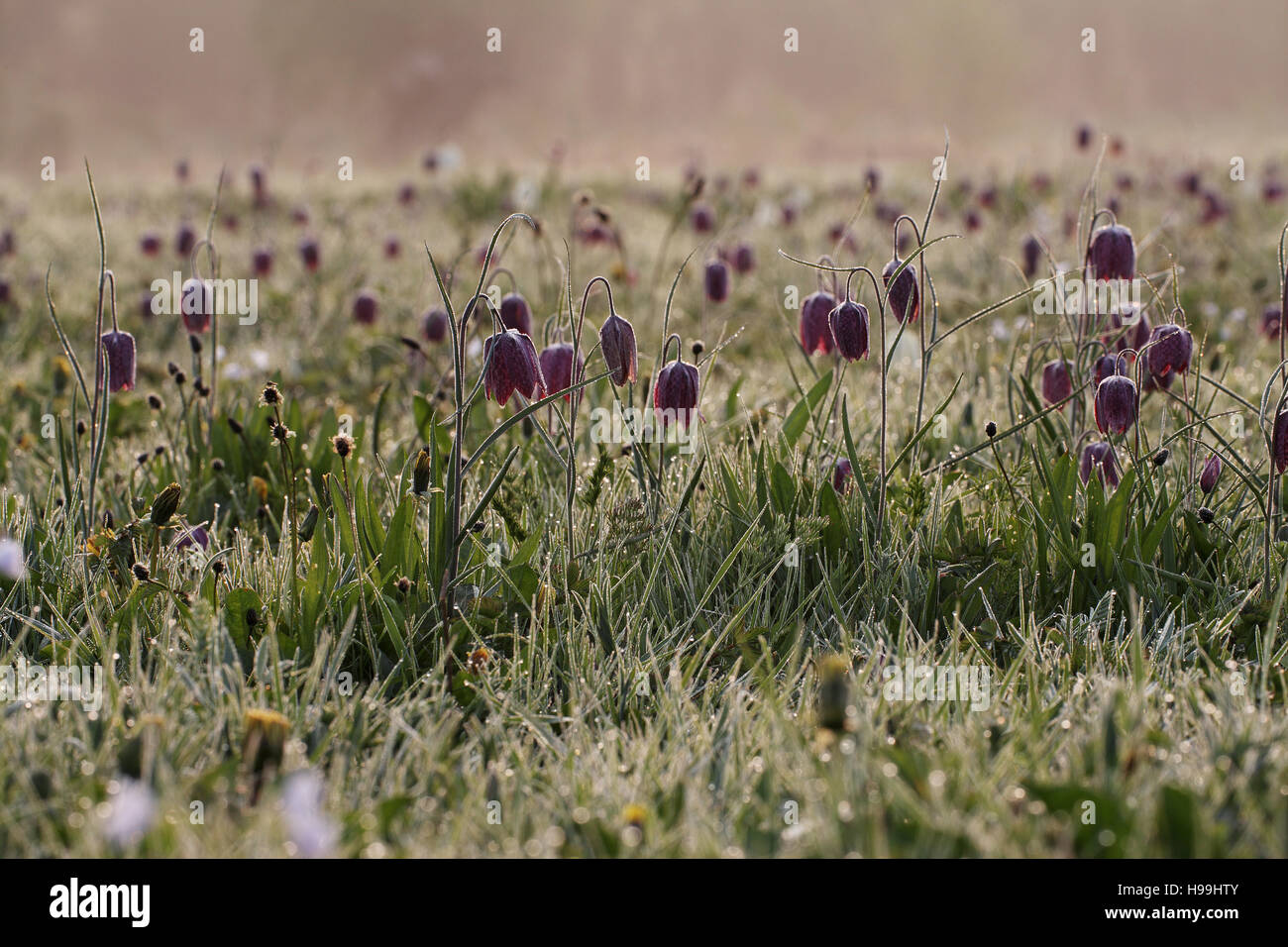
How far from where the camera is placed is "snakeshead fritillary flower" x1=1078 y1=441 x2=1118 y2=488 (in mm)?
2432

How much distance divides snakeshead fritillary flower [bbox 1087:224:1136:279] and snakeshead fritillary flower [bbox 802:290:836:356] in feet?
1.85

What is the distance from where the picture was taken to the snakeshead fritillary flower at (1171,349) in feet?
7.33

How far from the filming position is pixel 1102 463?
2441mm

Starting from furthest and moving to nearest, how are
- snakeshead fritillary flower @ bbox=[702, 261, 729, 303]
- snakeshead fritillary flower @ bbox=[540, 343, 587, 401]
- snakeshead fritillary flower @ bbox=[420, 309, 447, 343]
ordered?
1. snakeshead fritillary flower @ bbox=[420, 309, 447, 343]
2. snakeshead fritillary flower @ bbox=[702, 261, 729, 303]
3. snakeshead fritillary flower @ bbox=[540, 343, 587, 401]

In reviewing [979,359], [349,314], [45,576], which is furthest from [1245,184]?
[45,576]

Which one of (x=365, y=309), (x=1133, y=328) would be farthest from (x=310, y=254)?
(x=1133, y=328)

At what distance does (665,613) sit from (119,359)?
128 cm

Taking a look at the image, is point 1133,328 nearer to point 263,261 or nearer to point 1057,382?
point 1057,382

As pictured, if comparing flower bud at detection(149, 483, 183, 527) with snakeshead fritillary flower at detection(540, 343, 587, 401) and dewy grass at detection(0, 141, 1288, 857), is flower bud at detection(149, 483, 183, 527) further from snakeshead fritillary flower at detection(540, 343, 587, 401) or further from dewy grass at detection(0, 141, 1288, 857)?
snakeshead fritillary flower at detection(540, 343, 587, 401)

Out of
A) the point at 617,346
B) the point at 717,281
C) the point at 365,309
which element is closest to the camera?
the point at 617,346

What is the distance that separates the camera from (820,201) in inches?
362

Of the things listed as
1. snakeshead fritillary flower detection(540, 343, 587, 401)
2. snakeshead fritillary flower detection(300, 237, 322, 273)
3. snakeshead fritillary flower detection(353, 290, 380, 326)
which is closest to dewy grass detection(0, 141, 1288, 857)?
snakeshead fritillary flower detection(540, 343, 587, 401)

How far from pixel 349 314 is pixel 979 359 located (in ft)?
8.95
